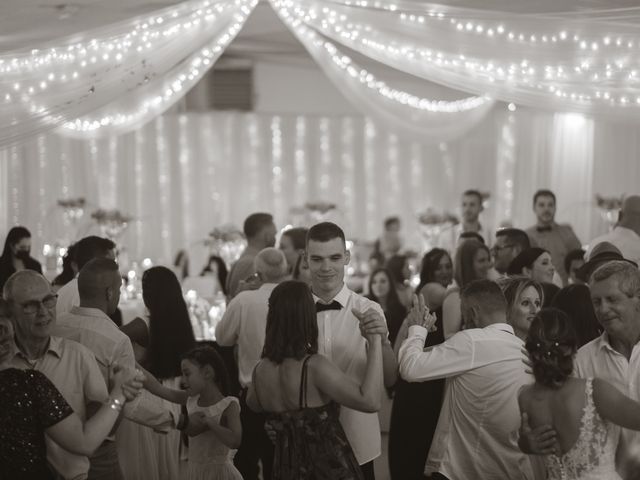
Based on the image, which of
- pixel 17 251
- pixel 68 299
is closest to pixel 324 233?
pixel 68 299

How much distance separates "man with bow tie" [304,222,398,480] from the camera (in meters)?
4.25

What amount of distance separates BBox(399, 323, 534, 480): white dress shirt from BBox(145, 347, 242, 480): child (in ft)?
3.33

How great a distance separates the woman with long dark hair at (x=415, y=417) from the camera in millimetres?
5332

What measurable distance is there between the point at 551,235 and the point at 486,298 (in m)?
4.10

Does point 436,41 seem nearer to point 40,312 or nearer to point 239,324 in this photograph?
point 239,324

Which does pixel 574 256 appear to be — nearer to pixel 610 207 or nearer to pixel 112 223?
pixel 610 207

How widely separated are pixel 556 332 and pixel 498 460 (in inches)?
34.5

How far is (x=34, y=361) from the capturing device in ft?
13.3

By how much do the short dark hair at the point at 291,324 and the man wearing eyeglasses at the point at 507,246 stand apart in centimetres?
297

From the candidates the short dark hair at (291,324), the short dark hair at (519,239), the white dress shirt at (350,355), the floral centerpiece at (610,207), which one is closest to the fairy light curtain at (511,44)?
the short dark hair at (519,239)

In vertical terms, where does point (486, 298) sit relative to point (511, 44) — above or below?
below

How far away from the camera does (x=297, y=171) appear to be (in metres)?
14.6

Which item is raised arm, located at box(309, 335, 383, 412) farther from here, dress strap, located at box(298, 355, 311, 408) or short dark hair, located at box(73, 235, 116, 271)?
short dark hair, located at box(73, 235, 116, 271)

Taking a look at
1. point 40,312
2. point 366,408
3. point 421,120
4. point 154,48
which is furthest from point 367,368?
point 421,120
